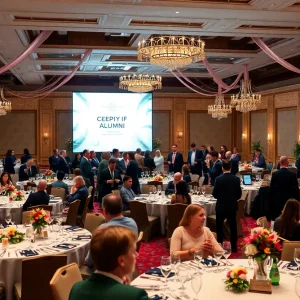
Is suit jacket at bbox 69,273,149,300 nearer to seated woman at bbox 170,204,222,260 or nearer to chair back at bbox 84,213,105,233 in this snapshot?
seated woman at bbox 170,204,222,260

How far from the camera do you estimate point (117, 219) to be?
4.62m

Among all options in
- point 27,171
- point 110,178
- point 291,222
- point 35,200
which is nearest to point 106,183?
point 110,178

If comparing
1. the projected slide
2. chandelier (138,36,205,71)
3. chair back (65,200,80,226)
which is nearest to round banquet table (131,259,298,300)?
chair back (65,200,80,226)

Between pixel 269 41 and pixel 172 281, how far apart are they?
32.9 ft

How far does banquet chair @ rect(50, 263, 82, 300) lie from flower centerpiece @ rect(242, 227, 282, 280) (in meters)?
1.32

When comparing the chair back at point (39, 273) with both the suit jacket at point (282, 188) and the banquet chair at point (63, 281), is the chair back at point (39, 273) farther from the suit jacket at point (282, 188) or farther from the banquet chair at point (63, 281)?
the suit jacket at point (282, 188)

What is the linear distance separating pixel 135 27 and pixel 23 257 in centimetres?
667

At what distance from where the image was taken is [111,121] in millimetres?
19469

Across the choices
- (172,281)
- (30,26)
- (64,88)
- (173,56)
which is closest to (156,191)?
(173,56)

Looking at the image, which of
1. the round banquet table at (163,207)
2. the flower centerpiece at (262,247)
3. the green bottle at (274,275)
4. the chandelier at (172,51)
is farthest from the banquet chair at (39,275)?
the chandelier at (172,51)

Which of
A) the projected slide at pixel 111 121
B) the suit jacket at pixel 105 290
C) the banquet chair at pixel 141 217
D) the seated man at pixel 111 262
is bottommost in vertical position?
the banquet chair at pixel 141 217

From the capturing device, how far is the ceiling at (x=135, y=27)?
8723mm

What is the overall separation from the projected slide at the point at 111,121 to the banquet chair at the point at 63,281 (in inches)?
610

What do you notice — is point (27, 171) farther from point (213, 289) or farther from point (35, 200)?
point (213, 289)
